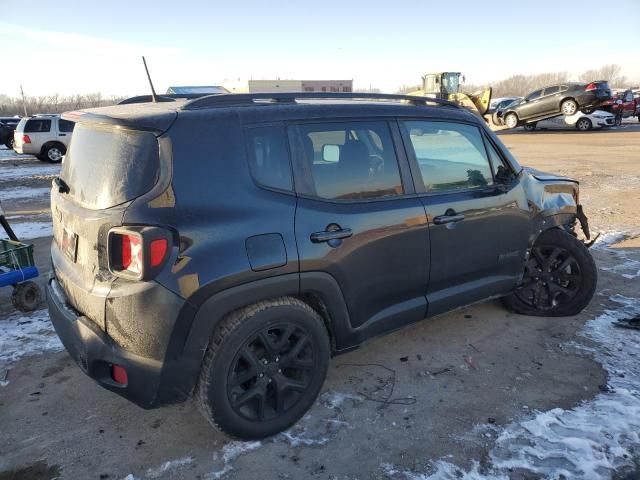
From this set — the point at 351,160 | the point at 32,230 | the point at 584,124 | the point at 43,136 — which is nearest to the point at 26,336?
the point at 351,160

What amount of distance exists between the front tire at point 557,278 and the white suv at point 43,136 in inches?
700

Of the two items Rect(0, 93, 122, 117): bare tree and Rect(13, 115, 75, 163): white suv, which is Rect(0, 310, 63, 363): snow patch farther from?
Rect(0, 93, 122, 117): bare tree

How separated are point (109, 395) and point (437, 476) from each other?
2.15 m

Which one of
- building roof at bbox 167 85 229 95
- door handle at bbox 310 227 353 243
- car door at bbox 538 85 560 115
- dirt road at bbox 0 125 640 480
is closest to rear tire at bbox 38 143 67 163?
building roof at bbox 167 85 229 95

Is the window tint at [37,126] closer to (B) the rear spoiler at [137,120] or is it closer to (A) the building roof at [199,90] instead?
(A) the building roof at [199,90]

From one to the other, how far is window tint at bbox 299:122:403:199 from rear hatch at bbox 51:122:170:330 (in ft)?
2.98

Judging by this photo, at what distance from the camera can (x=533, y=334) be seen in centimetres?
401

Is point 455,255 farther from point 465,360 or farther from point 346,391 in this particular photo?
point 346,391

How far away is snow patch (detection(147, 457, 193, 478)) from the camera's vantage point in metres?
2.54

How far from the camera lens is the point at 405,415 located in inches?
117

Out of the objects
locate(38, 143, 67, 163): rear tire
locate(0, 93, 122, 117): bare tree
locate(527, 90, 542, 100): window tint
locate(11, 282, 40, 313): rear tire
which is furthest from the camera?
locate(0, 93, 122, 117): bare tree

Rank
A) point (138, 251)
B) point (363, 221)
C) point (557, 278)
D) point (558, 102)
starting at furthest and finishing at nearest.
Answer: point (558, 102) < point (557, 278) < point (363, 221) < point (138, 251)

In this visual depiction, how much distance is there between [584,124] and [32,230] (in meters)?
23.4

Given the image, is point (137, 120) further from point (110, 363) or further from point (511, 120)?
point (511, 120)
